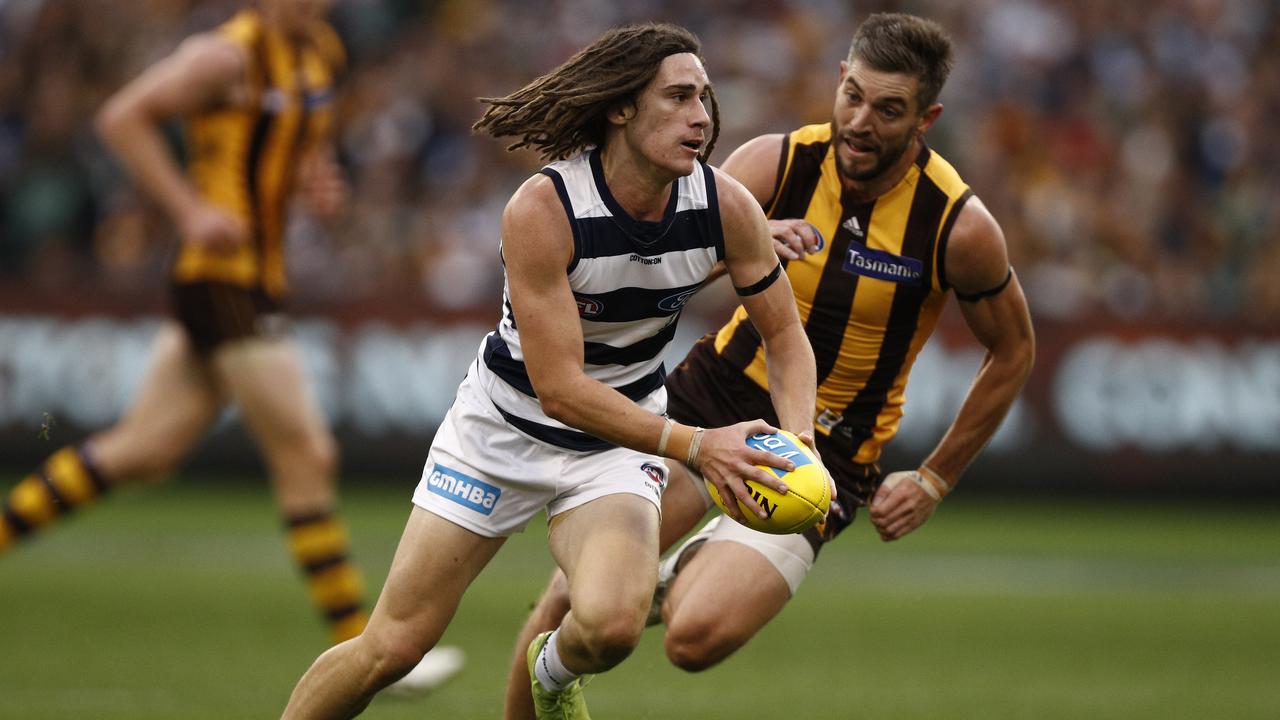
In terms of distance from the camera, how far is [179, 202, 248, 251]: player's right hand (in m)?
7.65

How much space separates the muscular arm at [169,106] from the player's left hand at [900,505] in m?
3.54

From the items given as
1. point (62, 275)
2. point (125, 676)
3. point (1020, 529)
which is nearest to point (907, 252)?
point (125, 676)

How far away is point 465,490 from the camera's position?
17.2 ft

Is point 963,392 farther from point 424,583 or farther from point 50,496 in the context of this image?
point 424,583

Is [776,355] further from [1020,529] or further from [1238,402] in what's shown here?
[1238,402]

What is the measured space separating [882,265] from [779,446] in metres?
1.24

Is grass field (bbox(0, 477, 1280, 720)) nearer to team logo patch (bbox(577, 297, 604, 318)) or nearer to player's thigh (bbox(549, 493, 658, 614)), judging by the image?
player's thigh (bbox(549, 493, 658, 614))

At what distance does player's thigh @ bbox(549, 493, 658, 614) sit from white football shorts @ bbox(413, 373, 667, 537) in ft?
0.19

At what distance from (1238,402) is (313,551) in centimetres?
917

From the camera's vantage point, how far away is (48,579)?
34.2 feet

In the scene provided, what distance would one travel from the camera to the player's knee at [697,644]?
5.78 meters

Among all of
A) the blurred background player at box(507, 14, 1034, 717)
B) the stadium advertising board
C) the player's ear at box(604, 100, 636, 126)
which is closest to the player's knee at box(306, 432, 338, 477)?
the blurred background player at box(507, 14, 1034, 717)

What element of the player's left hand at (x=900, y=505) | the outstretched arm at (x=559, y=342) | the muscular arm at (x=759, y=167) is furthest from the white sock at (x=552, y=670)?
the muscular arm at (x=759, y=167)

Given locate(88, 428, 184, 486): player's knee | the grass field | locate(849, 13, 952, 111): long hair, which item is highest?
locate(849, 13, 952, 111): long hair
